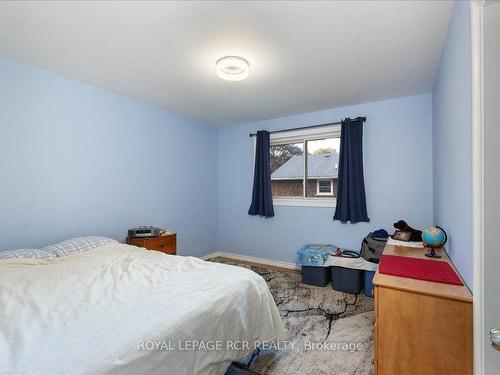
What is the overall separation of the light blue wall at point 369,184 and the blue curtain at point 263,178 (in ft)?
0.58

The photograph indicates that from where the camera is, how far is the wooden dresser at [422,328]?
1190mm

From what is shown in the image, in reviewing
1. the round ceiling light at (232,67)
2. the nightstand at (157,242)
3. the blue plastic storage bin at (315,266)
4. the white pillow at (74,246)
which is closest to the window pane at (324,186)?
the blue plastic storage bin at (315,266)

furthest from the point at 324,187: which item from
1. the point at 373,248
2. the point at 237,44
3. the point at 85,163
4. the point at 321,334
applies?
the point at 85,163

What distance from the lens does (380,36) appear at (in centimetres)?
187

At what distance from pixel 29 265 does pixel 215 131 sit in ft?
10.7

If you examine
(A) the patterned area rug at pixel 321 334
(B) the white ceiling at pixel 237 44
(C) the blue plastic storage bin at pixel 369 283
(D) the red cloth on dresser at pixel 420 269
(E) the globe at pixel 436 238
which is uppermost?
(B) the white ceiling at pixel 237 44

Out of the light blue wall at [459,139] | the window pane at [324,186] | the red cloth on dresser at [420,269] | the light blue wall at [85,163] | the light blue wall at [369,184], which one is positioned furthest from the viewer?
the window pane at [324,186]

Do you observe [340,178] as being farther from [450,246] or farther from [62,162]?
[62,162]

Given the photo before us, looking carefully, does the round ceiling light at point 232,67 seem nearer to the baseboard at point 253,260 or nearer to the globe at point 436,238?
the globe at point 436,238

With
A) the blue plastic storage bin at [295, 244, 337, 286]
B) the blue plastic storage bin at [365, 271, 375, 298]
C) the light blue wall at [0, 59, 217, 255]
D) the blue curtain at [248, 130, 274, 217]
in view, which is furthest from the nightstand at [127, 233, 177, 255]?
the blue plastic storage bin at [365, 271, 375, 298]

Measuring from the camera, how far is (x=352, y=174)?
3.32m

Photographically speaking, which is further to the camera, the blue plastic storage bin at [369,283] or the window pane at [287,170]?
the window pane at [287,170]

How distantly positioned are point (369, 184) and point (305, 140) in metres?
1.12

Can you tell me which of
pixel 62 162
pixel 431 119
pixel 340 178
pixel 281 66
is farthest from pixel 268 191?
pixel 62 162
